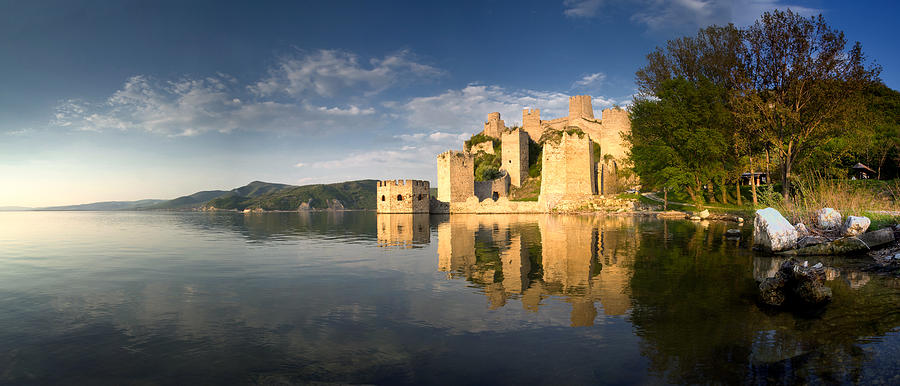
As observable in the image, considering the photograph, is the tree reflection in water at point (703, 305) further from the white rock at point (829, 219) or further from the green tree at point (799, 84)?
the green tree at point (799, 84)

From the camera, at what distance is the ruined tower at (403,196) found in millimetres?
49625

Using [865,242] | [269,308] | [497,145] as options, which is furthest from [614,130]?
[269,308]

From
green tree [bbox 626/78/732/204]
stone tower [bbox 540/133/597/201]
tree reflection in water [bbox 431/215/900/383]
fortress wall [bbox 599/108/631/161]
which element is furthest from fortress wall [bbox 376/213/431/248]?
fortress wall [bbox 599/108/631/161]

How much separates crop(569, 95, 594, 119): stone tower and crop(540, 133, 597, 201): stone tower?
27153 millimetres

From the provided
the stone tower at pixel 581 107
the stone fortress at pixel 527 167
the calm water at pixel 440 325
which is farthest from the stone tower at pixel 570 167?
the calm water at pixel 440 325

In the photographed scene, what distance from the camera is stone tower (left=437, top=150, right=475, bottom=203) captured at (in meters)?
51.5

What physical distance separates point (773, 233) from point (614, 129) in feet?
163

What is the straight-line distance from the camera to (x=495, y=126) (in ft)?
238

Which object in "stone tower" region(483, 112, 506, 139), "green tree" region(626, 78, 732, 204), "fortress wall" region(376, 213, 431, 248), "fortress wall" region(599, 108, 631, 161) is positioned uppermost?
"stone tower" region(483, 112, 506, 139)

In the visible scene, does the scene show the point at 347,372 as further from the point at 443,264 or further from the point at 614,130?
the point at 614,130

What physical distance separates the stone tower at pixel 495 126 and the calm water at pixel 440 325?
6319 centimetres

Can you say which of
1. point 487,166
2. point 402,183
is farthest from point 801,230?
point 487,166

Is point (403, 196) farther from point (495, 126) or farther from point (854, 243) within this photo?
point (854, 243)

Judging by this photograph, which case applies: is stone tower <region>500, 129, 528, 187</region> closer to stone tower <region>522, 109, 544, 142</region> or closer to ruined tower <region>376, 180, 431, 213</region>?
stone tower <region>522, 109, 544, 142</region>
